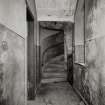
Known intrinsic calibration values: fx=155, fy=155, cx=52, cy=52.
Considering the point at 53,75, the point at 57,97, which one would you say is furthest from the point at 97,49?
the point at 53,75

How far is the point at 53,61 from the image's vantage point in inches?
332

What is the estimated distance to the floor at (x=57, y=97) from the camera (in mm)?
3775

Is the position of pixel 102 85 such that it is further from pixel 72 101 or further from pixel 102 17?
pixel 72 101

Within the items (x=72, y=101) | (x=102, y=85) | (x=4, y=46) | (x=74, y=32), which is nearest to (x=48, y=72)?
(x=74, y=32)

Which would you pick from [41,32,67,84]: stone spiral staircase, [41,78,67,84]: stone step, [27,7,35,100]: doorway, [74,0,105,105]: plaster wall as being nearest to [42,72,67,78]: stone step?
[41,32,67,84]: stone spiral staircase

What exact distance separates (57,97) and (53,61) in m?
4.32

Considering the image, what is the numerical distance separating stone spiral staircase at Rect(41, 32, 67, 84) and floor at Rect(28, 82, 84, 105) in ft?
3.82

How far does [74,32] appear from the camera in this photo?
15.8 feet

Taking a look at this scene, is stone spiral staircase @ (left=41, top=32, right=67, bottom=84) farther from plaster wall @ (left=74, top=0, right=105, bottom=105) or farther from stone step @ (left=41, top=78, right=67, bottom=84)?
plaster wall @ (left=74, top=0, right=105, bottom=105)

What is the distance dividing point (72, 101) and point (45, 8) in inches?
112

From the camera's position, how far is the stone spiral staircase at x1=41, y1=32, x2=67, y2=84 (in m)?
6.48

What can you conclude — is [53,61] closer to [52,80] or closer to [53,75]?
[53,75]

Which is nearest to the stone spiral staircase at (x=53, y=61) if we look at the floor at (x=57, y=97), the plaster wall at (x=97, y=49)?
the floor at (x=57, y=97)

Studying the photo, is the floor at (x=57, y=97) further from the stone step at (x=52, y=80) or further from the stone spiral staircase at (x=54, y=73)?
the stone spiral staircase at (x=54, y=73)
